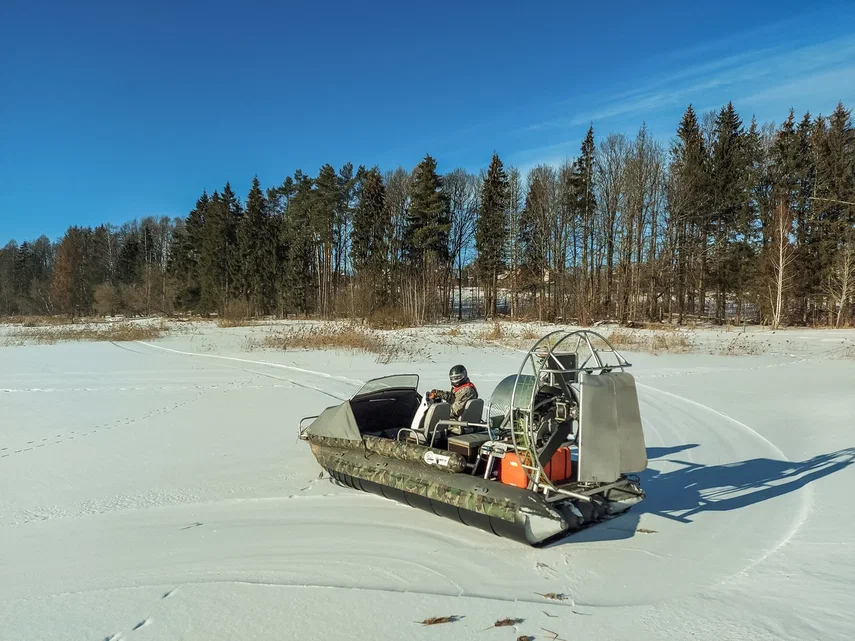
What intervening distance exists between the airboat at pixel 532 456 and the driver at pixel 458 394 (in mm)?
111

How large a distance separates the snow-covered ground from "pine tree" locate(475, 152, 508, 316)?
106ft

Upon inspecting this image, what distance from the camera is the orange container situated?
492 cm

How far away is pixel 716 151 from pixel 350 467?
40.5 metres

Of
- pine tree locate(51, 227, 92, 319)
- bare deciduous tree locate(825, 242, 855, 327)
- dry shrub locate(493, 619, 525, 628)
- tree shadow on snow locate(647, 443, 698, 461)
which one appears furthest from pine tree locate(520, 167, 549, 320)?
pine tree locate(51, 227, 92, 319)

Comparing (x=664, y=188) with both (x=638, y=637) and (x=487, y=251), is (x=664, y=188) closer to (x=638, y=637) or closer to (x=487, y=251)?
(x=487, y=251)

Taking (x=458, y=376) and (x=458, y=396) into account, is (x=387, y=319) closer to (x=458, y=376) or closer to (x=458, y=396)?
(x=458, y=376)

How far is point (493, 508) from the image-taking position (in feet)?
15.4

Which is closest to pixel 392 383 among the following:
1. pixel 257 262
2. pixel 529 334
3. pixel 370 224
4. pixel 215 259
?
pixel 529 334

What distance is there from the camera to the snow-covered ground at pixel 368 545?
356 centimetres

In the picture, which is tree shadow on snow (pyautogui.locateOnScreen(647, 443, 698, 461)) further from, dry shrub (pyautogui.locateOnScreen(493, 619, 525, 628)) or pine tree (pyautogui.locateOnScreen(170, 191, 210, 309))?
pine tree (pyautogui.locateOnScreen(170, 191, 210, 309))

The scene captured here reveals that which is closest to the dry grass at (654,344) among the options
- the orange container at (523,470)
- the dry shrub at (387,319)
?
the dry shrub at (387,319)

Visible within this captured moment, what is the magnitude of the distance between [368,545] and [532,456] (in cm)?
173

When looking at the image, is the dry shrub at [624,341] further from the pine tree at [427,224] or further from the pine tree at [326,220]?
the pine tree at [326,220]

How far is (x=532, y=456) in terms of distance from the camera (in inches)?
186
